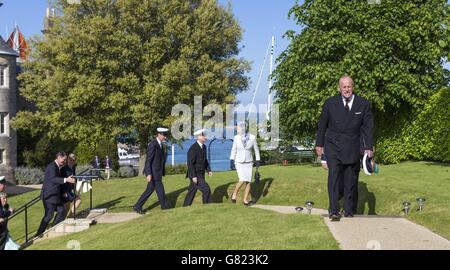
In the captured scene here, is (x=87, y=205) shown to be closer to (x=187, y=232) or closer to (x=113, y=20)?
(x=187, y=232)

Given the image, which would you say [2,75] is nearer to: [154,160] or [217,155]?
[154,160]

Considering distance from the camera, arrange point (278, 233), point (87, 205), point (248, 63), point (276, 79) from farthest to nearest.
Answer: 1. point (248, 63)
2. point (276, 79)
3. point (87, 205)
4. point (278, 233)

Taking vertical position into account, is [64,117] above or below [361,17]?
below

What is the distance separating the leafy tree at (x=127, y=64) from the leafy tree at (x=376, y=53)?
9.28m

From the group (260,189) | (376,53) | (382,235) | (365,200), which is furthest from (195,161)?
(376,53)

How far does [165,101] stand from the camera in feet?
112

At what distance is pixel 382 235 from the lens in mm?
7848

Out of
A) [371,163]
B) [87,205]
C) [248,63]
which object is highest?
[248,63]

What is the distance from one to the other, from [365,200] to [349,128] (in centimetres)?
562

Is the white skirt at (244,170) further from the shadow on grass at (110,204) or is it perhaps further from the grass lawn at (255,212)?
the shadow on grass at (110,204)

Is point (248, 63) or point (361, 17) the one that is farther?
point (248, 63)

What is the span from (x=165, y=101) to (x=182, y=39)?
430cm

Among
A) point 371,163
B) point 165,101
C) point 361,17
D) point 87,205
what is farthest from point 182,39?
point 371,163
